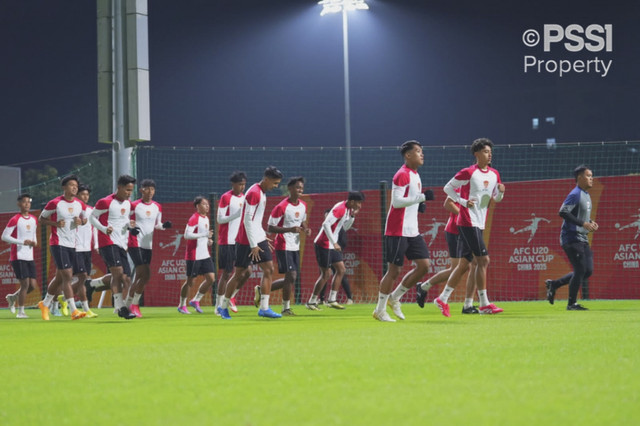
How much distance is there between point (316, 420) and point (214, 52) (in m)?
56.1

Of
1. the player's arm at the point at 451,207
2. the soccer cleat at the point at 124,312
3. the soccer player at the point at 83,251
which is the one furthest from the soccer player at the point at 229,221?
the player's arm at the point at 451,207

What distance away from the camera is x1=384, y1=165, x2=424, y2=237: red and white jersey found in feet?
37.9

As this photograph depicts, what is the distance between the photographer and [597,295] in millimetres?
18438

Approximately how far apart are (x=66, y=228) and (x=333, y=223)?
4.74m

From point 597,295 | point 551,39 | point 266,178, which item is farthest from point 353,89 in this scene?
point 266,178

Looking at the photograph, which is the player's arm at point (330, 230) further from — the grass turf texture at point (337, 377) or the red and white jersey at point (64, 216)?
the grass turf texture at point (337, 377)

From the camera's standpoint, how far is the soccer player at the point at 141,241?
50.5ft

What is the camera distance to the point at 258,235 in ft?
44.5

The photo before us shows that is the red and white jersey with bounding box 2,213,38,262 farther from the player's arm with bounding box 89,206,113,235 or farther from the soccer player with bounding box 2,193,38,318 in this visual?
the player's arm with bounding box 89,206,113,235

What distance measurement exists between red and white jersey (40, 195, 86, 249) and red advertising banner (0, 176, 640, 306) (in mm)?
6700

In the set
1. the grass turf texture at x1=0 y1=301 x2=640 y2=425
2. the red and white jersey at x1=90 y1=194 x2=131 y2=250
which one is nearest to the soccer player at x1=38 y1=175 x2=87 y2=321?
the red and white jersey at x1=90 y1=194 x2=131 y2=250

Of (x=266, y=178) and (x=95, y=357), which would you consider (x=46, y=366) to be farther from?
(x=266, y=178)

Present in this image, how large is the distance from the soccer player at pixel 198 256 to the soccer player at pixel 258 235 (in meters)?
3.22

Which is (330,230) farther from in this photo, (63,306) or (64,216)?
(63,306)
